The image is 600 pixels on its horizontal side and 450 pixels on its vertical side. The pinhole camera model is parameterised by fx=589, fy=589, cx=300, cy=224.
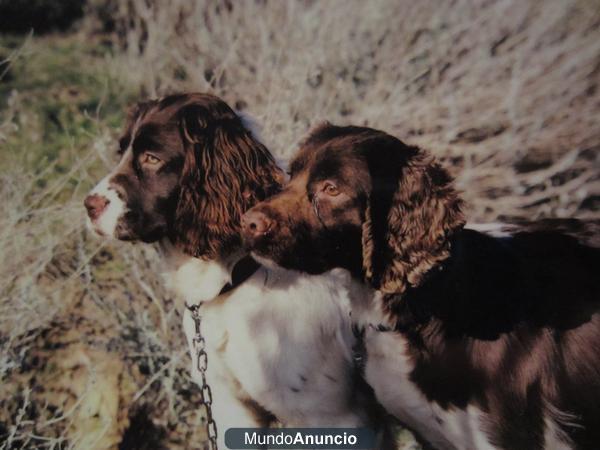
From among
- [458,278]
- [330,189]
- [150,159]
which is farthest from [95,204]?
[458,278]

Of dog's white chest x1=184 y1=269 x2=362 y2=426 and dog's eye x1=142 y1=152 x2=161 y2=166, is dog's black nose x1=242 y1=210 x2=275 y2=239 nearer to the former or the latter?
dog's white chest x1=184 y1=269 x2=362 y2=426

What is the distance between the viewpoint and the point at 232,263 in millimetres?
1760

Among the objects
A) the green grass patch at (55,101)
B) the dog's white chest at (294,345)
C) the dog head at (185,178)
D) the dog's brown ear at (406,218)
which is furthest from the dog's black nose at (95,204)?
the green grass patch at (55,101)

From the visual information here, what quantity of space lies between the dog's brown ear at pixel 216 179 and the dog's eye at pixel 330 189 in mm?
239

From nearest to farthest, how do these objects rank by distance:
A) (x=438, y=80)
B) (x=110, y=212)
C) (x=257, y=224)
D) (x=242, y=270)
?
(x=257, y=224), (x=110, y=212), (x=242, y=270), (x=438, y=80)

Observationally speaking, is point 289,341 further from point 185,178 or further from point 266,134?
point 266,134

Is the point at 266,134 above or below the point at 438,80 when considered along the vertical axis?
below

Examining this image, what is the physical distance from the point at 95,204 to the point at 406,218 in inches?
33.5

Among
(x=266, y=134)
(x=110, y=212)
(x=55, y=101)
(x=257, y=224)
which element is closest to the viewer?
(x=257, y=224)

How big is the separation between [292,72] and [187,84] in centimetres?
46

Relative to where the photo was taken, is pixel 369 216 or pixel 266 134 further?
pixel 266 134

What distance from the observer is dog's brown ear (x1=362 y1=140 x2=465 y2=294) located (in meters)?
1.51

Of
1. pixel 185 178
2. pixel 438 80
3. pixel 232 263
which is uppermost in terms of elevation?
pixel 438 80

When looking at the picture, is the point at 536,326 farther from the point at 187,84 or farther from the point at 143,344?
the point at 187,84
